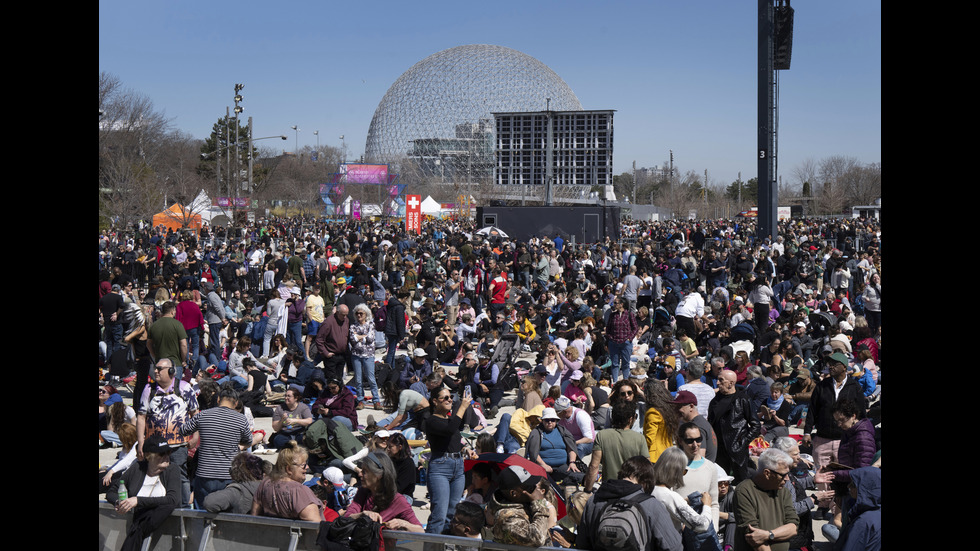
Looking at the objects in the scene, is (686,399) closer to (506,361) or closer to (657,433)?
(657,433)

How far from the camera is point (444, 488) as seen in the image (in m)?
6.29

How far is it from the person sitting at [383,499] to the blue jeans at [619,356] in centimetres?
685

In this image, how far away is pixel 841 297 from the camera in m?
13.9

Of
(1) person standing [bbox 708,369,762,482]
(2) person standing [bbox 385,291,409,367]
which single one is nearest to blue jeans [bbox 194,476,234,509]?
(1) person standing [bbox 708,369,762,482]


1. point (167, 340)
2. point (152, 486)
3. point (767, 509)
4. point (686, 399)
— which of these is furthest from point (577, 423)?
point (167, 340)

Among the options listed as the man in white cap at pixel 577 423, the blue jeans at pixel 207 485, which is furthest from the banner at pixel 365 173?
the blue jeans at pixel 207 485

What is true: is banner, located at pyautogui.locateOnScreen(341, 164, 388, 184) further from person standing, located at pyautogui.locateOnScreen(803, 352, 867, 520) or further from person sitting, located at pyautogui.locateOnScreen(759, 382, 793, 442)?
person standing, located at pyautogui.locateOnScreen(803, 352, 867, 520)

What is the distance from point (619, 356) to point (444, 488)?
6146 mm

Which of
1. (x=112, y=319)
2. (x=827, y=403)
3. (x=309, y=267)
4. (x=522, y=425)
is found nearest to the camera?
(x=827, y=403)

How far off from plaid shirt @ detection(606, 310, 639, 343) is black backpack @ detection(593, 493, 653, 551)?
285 inches

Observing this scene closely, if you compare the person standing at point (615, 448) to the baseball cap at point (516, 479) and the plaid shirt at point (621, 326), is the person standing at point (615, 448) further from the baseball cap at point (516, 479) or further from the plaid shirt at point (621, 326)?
the plaid shirt at point (621, 326)
